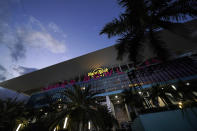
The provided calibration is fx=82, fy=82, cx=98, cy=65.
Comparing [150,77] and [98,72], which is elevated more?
[98,72]

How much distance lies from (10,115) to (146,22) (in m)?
19.6

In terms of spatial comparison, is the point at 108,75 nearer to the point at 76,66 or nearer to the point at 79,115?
the point at 76,66

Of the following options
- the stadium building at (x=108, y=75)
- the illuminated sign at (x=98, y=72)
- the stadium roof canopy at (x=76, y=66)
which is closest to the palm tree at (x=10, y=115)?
the stadium building at (x=108, y=75)

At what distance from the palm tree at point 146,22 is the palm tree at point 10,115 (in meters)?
17.2

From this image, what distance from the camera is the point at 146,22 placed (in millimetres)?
4422

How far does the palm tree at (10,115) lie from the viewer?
1102cm

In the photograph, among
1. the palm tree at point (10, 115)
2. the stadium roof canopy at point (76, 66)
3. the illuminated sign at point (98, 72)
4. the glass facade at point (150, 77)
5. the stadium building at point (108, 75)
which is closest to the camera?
the palm tree at point (10, 115)

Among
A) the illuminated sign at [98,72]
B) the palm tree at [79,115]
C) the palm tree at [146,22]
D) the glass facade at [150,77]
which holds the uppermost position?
the illuminated sign at [98,72]

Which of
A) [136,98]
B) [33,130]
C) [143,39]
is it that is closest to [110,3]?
[143,39]

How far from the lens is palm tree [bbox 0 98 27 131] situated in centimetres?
1102

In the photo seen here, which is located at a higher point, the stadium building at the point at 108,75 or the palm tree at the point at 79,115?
the stadium building at the point at 108,75

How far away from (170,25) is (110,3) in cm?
361

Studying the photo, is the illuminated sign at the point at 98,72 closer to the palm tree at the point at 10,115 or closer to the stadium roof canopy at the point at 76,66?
the stadium roof canopy at the point at 76,66

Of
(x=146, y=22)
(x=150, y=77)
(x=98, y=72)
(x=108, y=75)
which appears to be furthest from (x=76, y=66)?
(x=146, y=22)
